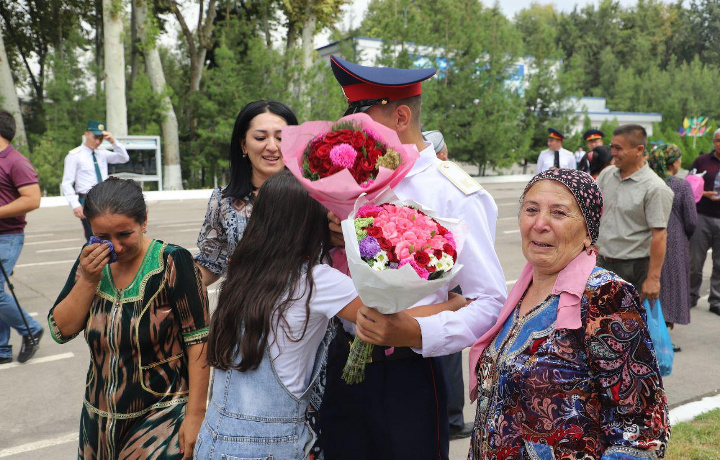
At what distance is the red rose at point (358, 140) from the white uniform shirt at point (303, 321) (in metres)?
0.46

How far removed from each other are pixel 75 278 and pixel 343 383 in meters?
1.19

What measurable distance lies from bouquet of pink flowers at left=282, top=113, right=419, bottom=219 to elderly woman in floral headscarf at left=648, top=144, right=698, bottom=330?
4.82m

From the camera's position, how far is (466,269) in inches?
85.8

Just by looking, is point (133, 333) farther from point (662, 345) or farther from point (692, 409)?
point (692, 409)

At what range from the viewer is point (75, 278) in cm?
250

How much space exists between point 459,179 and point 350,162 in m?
0.61

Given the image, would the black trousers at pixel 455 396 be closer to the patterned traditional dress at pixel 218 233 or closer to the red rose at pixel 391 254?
the patterned traditional dress at pixel 218 233

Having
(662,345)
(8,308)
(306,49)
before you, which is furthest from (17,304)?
(306,49)

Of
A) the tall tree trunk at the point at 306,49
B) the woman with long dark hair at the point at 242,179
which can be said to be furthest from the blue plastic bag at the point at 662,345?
the tall tree trunk at the point at 306,49

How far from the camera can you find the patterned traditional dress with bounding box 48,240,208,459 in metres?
2.39

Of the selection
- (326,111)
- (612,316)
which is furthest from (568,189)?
(326,111)

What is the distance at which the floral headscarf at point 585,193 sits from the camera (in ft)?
6.54

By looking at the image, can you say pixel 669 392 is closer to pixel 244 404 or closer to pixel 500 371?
pixel 500 371

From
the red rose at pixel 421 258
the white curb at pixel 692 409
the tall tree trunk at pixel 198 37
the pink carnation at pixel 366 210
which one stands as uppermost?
the tall tree trunk at pixel 198 37
